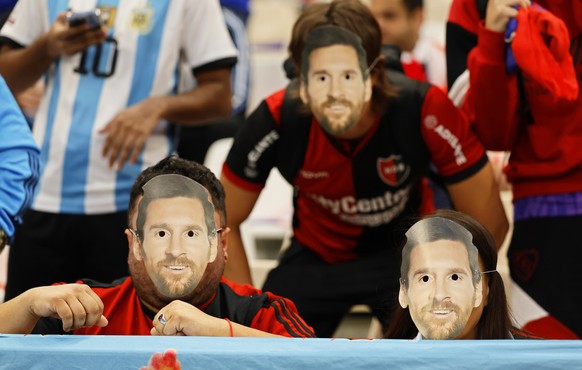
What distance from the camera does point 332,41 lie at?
8.86ft

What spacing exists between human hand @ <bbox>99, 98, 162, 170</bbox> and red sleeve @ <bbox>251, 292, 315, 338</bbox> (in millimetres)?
1088

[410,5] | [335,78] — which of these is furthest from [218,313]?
[410,5]

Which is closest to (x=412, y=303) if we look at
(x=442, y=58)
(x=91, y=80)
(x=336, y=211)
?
(x=336, y=211)

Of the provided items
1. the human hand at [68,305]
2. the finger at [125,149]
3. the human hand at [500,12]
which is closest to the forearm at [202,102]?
the finger at [125,149]

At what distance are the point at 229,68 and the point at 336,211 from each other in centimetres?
59

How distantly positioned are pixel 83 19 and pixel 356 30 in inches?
31.2

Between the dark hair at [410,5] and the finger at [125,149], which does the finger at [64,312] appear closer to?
the finger at [125,149]

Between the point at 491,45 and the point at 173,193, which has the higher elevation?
the point at 491,45

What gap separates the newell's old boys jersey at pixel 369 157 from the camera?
2.80m

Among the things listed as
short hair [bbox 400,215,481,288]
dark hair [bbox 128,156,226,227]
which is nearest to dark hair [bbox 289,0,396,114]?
dark hair [bbox 128,156,226,227]

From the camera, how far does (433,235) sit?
6.52 feet

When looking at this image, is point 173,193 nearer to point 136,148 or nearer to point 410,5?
point 136,148

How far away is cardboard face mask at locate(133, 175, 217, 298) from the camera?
2010mm

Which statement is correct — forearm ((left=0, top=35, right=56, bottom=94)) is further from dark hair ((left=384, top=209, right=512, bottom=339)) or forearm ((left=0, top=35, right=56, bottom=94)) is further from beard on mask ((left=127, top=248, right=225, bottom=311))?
dark hair ((left=384, top=209, right=512, bottom=339))
